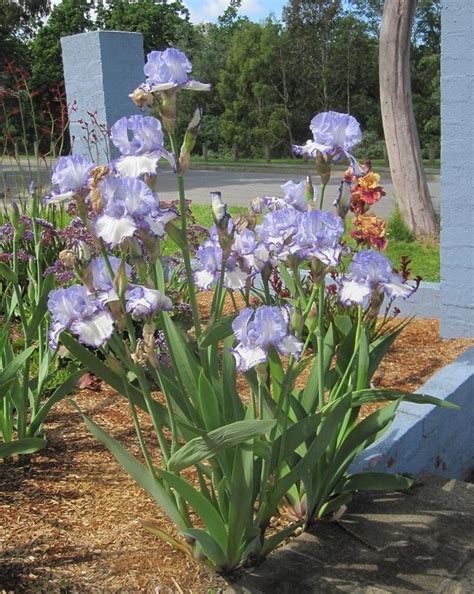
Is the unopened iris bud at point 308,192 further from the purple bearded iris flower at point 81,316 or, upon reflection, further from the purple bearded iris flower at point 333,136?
the purple bearded iris flower at point 81,316

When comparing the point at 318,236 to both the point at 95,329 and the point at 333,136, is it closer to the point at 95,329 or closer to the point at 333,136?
the point at 333,136

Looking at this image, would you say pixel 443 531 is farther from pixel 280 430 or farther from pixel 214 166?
pixel 214 166

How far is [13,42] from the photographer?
27.3 meters

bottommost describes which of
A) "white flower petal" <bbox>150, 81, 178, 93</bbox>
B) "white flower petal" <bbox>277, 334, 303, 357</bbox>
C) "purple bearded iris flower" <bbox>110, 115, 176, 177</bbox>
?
"white flower petal" <bbox>277, 334, 303, 357</bbox>

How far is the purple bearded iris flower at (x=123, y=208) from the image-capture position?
60.6 inches

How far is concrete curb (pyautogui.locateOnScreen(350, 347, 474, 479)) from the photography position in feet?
8.38

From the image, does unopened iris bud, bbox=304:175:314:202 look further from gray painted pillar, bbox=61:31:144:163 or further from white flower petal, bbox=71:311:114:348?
gray painted pillar, bbox=61:31:144:163

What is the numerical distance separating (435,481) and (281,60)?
24.0 meters

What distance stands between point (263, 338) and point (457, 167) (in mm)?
2719

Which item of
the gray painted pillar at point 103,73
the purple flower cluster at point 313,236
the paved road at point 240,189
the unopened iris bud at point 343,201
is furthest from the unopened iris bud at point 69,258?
the paved road at point 240,189

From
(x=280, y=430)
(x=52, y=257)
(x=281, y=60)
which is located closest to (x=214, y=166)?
(x=281, y=60)

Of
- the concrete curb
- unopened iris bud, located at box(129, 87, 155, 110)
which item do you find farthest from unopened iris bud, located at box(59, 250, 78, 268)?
the concrete curb

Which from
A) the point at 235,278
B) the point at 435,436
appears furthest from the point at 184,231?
the point at 435,436

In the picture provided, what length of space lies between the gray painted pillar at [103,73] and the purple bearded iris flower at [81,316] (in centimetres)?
558
